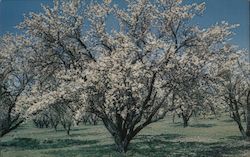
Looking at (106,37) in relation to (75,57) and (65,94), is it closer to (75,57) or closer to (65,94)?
(75,57)

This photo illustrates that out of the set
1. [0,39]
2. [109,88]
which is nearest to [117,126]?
[109,88]

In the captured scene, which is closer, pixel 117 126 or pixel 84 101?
pixel 84 101

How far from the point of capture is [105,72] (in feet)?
109

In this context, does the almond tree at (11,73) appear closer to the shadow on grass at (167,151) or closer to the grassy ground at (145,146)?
the grassy ground at (145,146)

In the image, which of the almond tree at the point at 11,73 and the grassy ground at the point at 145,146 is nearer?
the grassy ground at the point at 145,146

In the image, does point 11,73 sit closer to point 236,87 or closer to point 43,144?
point 43,144

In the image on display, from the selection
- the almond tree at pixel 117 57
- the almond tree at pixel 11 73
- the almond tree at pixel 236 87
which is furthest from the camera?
the almond tree at pixel 11 73

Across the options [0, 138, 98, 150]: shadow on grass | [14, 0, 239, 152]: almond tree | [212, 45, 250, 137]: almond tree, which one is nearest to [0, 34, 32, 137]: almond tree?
[0, 138, 98, 150]: shadow on grass

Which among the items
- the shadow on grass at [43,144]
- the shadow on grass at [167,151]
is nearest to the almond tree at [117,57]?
the shadow on grass at [167,151]

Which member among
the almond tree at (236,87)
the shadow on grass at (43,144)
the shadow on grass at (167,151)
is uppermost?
the almond tree at (236,87)

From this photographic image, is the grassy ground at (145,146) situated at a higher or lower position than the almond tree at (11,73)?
lower

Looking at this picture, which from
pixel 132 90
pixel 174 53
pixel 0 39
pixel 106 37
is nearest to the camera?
pixel 132 90

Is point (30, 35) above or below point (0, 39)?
below

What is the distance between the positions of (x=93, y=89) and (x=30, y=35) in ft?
34.1
